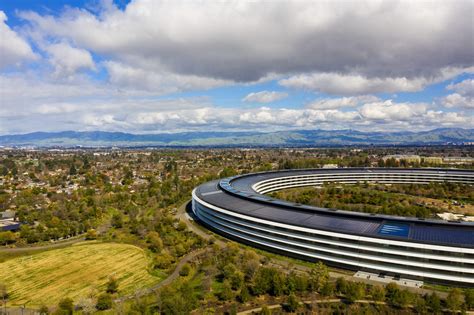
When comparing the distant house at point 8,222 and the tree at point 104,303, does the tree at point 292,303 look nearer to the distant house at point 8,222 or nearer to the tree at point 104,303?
the tree at point 104,303

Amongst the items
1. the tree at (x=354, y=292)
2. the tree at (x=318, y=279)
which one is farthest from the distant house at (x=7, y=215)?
the tree at (x=354, y=292)

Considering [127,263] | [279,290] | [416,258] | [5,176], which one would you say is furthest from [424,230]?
[5,176]

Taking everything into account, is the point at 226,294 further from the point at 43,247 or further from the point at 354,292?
the point at 43,247

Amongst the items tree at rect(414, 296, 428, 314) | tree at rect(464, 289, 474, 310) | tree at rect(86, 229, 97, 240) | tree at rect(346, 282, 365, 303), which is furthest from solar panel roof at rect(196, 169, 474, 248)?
tree at rect(86, 229, 97, 240)

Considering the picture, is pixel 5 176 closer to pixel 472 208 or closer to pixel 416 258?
pixel 416 258

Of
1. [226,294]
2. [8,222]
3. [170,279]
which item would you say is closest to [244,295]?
[226,294]

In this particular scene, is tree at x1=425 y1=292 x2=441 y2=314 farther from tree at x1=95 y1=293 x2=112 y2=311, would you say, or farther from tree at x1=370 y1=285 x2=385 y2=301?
tree at x1=95 y1=293 x2=112 y2=311
